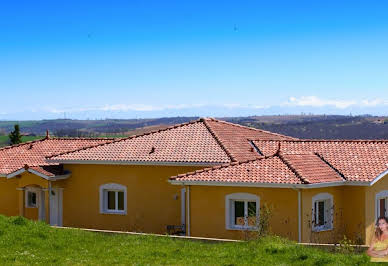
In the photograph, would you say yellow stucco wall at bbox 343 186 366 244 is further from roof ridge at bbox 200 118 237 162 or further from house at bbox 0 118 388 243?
roof ridge at bbox 200 118 237 162

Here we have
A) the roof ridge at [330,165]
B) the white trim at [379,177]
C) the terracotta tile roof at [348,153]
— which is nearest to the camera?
the white trim at [379,177]

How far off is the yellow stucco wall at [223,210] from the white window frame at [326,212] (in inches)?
33.5

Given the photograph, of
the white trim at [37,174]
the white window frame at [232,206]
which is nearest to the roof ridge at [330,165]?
the white window frame at [232,206]

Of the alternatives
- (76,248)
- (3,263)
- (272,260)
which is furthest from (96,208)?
(272,260)

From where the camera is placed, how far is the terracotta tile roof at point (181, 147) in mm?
25641

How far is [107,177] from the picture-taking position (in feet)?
87.4

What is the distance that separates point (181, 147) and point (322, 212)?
6.66 metres

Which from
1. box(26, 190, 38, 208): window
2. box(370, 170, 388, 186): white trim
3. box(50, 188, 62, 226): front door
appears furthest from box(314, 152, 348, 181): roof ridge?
box(26, 190, 38, 208): window

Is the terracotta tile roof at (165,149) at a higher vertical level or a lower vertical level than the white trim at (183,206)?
higher

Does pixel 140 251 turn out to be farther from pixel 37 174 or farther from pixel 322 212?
pixel 37 174

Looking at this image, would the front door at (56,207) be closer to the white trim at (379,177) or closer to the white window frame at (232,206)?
the white window frame at (232,206)

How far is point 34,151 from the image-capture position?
1258 inches

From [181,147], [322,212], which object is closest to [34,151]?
[181,147]

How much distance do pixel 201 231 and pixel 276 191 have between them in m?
3.13
